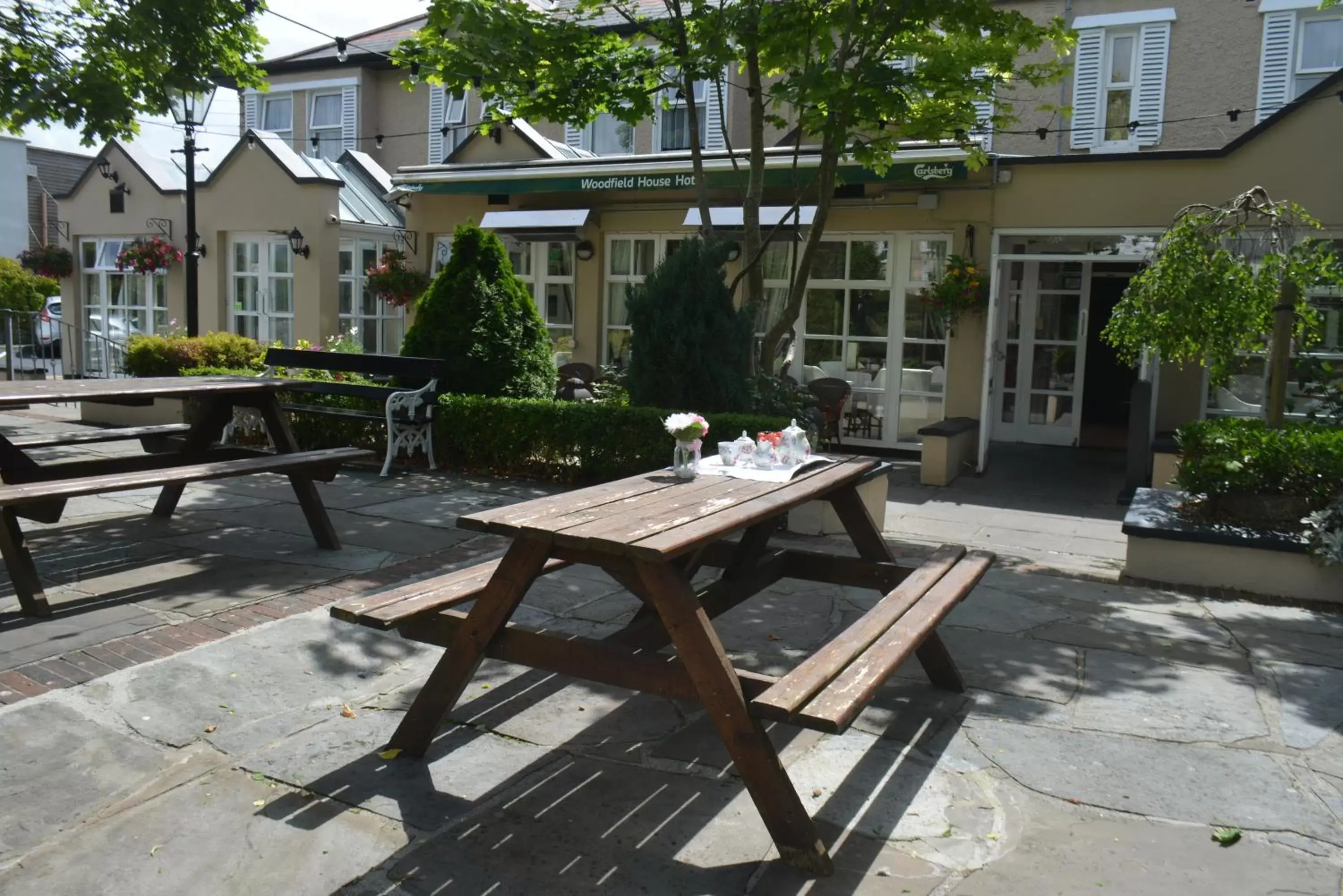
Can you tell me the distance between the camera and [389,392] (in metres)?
9.68

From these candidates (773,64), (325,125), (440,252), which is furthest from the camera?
(325,125)

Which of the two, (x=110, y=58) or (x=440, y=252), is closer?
(x=110, y=58)

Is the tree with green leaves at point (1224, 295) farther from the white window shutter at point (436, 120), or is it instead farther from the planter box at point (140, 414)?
the white window shutter at point (436, 120)

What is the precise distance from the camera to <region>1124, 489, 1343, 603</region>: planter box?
6293 millimetres

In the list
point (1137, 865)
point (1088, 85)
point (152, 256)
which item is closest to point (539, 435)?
point (1137, 865)

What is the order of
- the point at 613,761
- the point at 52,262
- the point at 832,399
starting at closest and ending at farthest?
1. the point at 613,761
2. the point at 832,399
3. the point at 52,262

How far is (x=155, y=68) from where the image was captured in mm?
11602

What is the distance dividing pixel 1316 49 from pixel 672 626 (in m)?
14.7

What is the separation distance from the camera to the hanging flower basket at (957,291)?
37.5 ft

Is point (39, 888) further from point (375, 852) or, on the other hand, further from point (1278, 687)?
point (1278, 687)

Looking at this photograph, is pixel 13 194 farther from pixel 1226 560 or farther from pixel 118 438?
pixel 1226 560

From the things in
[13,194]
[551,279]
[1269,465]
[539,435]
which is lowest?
[539,435]

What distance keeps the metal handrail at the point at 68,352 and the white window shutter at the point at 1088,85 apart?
14514 millimetres

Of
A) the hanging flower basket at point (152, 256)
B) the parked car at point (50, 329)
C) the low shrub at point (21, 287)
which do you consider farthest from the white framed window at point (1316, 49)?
the low shrub at point (21, 287)
